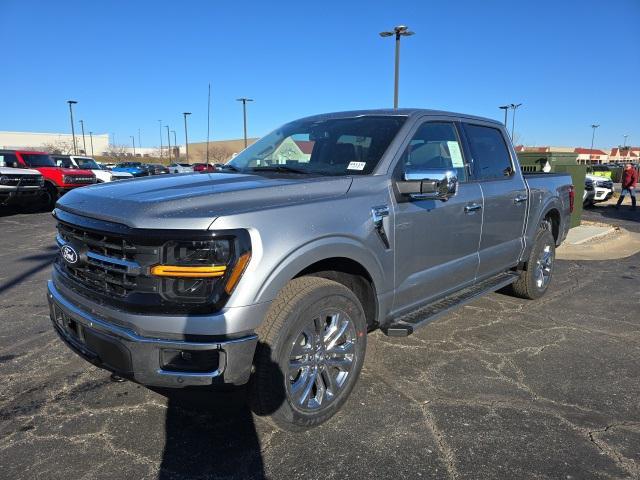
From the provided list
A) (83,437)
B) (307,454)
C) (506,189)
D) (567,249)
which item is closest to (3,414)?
(83,437)

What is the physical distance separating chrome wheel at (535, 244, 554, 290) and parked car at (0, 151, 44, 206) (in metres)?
12.8

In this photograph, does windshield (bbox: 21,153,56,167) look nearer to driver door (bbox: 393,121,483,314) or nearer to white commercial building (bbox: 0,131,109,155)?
driver door (bbox: 393,121,483,314)

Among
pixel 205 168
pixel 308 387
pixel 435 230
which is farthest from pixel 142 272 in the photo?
pixel 205 168

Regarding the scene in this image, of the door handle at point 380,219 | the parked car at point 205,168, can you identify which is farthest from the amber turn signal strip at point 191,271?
the parked car at point 205,168

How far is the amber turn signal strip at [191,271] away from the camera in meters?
2.29

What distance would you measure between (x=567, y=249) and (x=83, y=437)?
8510 millimetres

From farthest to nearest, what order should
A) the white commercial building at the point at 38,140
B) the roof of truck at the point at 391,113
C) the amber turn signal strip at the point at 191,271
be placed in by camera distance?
the white commercial building at the point at 38,140, the roof of truck at the point at 391,113, the amber turn signal strip at the point at 191,271

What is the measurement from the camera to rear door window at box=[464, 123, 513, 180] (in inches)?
170

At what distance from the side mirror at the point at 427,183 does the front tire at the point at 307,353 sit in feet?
2.74

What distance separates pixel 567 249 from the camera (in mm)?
8898

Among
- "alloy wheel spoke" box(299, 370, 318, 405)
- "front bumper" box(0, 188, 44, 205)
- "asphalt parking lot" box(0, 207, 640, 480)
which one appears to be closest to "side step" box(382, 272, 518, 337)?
"asphalt parking lot" box(0, 207, 640, 480)

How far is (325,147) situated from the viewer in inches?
149

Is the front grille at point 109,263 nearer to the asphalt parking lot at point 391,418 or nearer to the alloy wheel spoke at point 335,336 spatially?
the asphalt parking lot at point 391,418

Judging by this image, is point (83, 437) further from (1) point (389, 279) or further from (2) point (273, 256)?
(1) point (389, 279)
